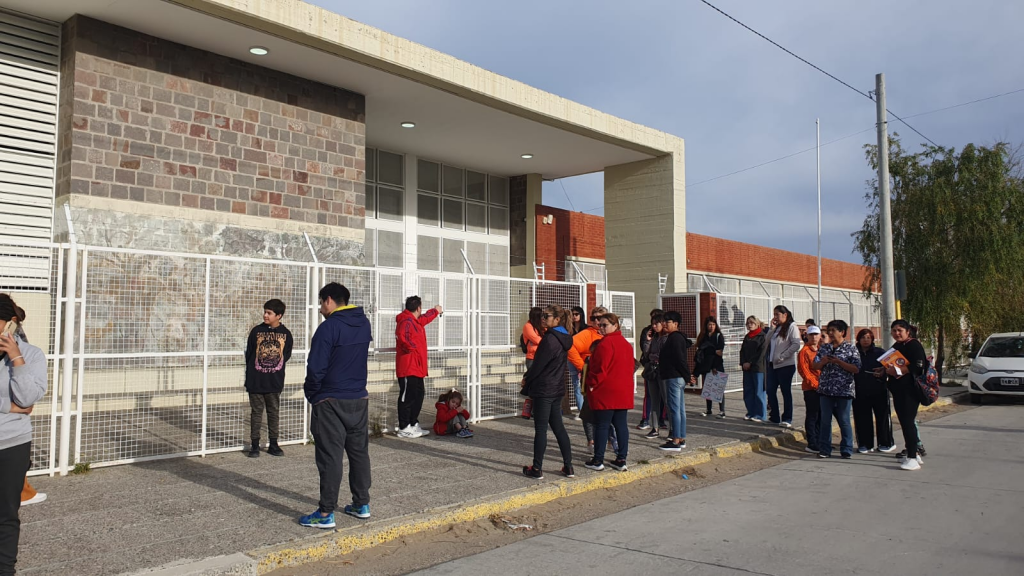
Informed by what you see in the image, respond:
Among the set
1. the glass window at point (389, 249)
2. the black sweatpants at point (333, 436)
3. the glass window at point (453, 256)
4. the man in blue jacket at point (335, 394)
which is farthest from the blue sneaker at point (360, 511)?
the glass window at point (453, 256)

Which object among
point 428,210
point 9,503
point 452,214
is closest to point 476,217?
point 452,214

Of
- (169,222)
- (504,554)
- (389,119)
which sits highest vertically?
(389,119)

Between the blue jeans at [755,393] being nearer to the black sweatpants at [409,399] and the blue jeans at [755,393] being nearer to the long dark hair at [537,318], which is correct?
the long dark hair at [537,318]

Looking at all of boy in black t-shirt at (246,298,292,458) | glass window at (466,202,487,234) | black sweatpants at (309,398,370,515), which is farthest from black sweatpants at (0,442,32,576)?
glass window at (466,202,487,234)

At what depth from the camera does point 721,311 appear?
17.9 m

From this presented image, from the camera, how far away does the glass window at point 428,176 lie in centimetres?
1941

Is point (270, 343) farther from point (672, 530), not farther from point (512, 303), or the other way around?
point (512, 303)

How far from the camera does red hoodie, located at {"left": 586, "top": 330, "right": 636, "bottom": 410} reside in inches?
319

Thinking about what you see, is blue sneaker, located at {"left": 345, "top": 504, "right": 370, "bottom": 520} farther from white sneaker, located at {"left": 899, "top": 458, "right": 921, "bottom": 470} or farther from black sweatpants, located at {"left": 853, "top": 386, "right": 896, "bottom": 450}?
black sweatpants, located at {"left": 853, "top": 386, "right": 896, "bottom": 450}

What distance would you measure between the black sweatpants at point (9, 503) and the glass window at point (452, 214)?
626 inches

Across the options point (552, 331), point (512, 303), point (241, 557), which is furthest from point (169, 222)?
point (241, 557)

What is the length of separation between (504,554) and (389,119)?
1216 centimetres

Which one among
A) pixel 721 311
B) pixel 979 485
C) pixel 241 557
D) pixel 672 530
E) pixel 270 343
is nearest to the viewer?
pixel 241 557

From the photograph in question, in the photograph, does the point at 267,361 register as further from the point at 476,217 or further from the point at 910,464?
the point at 476,217
